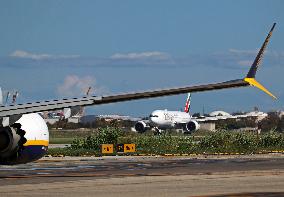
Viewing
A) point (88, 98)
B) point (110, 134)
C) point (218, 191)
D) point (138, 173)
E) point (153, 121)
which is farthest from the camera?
point (153, 121)

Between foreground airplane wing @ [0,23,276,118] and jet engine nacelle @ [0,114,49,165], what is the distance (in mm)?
3902

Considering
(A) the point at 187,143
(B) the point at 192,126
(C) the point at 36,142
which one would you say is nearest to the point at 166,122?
(B) the point at 192,126

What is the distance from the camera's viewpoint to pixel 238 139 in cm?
8388

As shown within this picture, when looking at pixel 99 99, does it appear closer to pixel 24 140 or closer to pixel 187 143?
pixel 24 140

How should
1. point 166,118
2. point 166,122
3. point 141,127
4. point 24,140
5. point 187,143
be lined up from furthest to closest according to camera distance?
point 166,122
point 166,118
point 141,127
point 187,143
point 24,140

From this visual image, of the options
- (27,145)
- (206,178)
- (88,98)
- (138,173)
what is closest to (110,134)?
(138,173)

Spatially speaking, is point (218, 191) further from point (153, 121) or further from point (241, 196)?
point (153, 121)

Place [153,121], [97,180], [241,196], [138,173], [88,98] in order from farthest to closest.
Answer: [153,121] < [138,173] < [97,180] < [241,196] < [88,98]

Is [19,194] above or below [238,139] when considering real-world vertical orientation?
below

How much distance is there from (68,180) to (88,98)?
36.7ft

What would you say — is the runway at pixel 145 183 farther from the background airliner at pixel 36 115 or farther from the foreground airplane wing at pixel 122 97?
the foreground airplane wing at pixel 122 97

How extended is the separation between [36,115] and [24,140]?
5.29 feet

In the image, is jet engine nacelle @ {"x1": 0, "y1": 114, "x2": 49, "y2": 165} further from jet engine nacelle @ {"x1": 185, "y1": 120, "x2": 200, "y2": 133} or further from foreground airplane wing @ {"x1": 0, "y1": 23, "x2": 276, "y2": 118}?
jet engine nacelle @ {"x1": 185, "y1": 120, "x2": 200, "y2": 133}

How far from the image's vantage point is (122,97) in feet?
78.9
